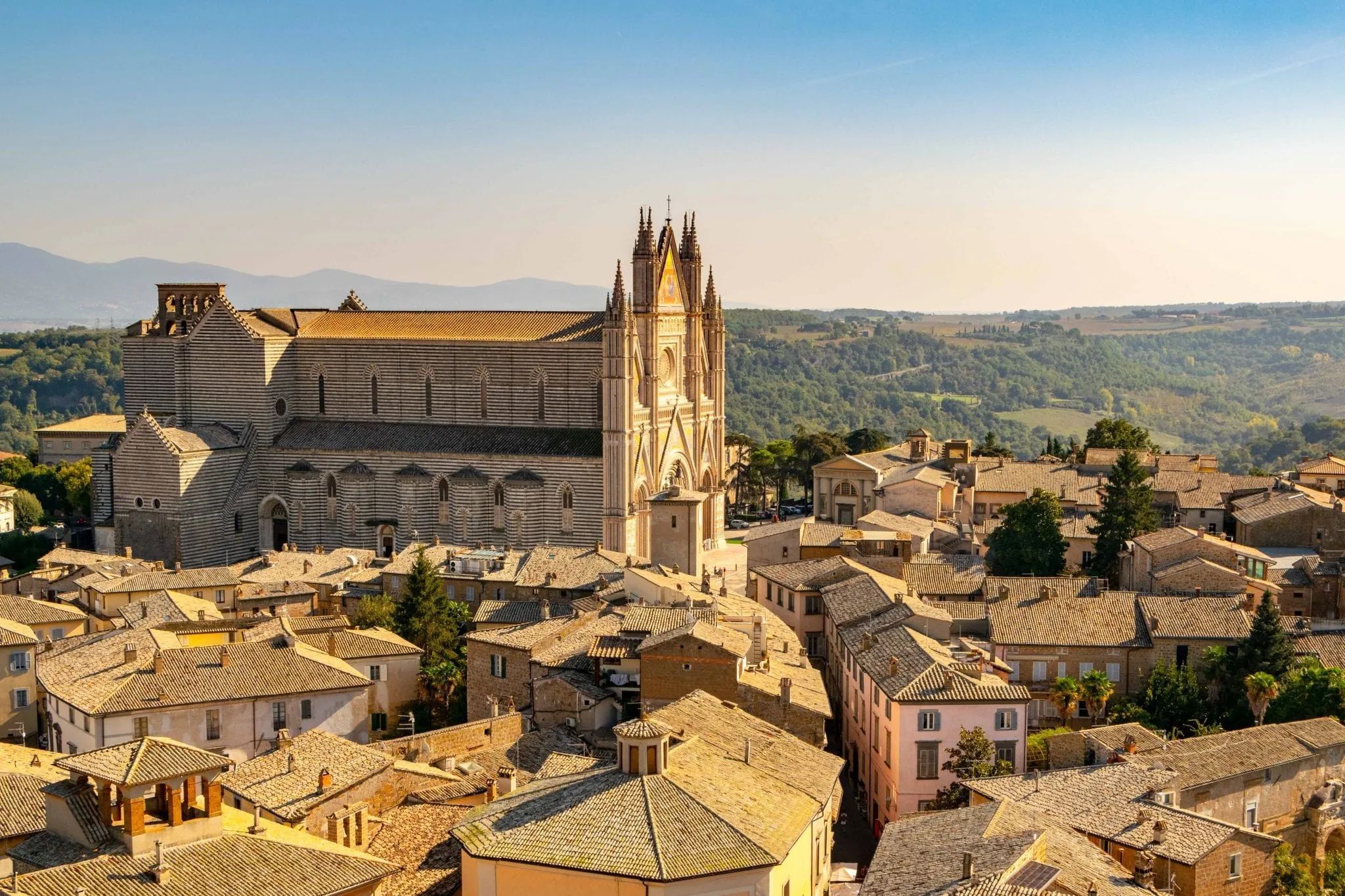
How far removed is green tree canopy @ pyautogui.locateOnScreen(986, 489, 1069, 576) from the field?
392 feet

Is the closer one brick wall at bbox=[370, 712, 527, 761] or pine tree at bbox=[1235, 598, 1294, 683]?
brick wall at bbox=[370, 712, 527, 761]

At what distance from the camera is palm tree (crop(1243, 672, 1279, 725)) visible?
117ft

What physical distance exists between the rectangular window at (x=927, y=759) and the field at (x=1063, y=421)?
5496 inches

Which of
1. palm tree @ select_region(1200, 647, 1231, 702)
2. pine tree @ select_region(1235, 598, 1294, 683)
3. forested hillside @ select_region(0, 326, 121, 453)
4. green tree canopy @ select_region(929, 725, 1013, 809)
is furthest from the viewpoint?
forested hillside @ select_region(0, 326, 121, 453)

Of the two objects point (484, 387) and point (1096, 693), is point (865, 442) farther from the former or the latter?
point (1096, 693)

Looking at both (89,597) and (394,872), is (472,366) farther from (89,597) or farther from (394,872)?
(394,872)

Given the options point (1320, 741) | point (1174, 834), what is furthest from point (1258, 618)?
point (1174, 834)

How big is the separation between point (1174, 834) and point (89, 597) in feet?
108

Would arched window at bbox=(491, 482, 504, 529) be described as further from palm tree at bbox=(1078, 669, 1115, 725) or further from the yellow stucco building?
the yellow stucco building

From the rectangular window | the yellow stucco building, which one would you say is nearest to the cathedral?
the rectangular window

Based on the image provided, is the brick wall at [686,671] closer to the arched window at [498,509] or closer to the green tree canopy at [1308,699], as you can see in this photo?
the green tree canopy at [1308,699]

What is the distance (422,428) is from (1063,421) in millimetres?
133813

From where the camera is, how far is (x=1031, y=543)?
1973 inches

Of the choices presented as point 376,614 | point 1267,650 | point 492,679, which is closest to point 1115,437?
point 1267,650
